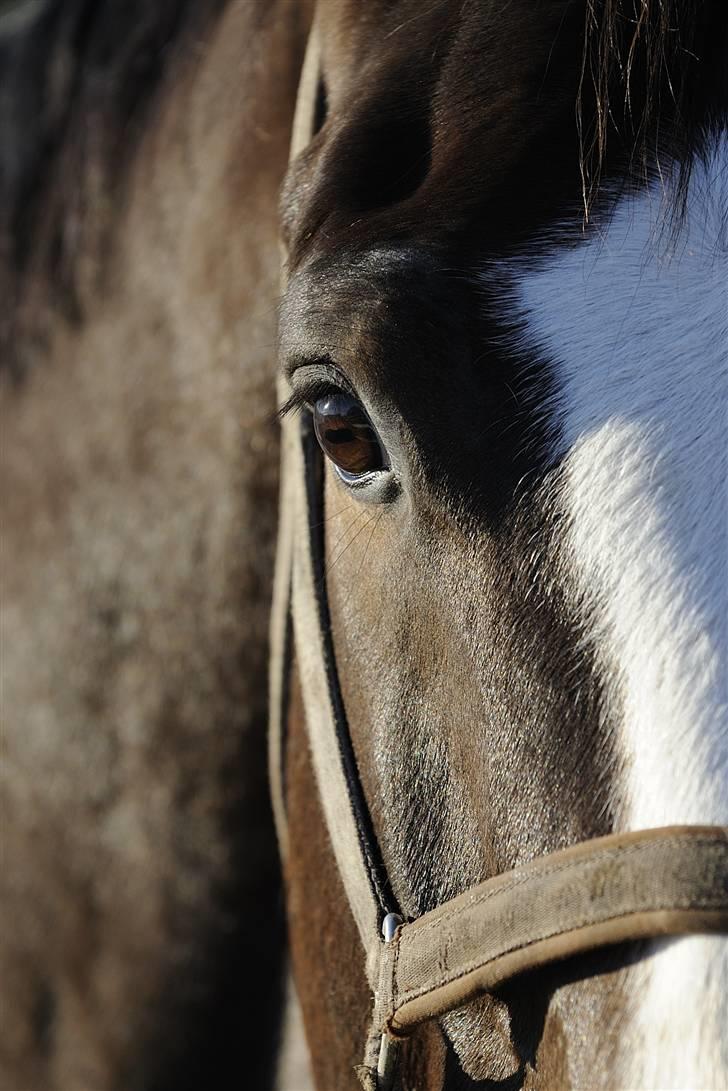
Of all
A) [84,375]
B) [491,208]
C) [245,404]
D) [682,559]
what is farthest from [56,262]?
[682,559]

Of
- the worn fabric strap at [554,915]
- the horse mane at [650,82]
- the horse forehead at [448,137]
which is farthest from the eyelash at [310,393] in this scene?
the worn fabric strap at [554,915]

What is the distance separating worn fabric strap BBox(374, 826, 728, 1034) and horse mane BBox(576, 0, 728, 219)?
47cm

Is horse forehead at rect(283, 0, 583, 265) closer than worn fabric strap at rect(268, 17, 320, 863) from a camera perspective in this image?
Yes

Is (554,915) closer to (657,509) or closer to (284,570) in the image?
(657,509)

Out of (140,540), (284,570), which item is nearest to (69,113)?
(140,540)

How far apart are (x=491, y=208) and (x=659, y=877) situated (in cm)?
51

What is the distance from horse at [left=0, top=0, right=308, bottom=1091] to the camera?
144 cm

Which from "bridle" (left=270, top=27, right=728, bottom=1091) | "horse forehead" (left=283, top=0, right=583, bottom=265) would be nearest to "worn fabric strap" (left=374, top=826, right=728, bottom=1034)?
"bridle" (left=270, top=27, right=728, bottom=1091)

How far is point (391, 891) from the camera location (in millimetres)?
1024

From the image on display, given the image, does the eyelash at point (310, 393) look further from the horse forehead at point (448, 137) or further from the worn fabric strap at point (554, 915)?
the worn fabric strap at point (554, 915)

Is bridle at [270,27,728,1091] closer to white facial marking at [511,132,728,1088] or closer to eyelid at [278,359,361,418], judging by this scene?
white facial marking at [511,132,728,1088]

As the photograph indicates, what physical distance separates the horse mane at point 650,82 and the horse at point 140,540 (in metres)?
0.54

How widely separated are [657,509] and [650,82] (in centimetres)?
35

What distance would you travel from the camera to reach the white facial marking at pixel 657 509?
716mm
